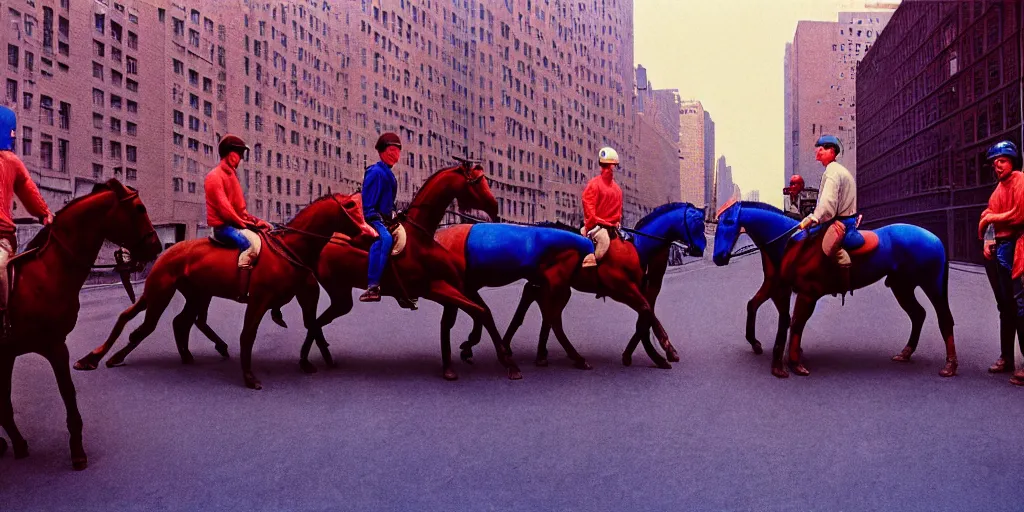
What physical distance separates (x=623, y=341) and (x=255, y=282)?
419 cm

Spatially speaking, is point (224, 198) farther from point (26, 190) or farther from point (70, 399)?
point (70, 399)

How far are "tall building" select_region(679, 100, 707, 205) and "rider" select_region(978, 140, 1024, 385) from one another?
5392 centimetres

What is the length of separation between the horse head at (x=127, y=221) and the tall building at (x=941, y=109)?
22.6 meters

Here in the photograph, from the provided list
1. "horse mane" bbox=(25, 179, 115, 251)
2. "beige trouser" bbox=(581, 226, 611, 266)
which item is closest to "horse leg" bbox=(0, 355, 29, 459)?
"horse mane" bbox=(25, 179, 115, 251)

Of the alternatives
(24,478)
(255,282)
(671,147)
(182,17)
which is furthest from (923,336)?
(671,147)

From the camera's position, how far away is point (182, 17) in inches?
680

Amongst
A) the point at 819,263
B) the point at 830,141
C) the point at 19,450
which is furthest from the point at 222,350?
the point at 830,141

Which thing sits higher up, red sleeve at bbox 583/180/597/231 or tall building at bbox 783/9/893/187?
tall building at bbox 783/9/893/187

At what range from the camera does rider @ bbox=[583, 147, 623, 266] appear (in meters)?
6.91

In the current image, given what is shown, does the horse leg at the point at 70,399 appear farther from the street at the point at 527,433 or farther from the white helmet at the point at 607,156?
the white helmet at the point at 607,156

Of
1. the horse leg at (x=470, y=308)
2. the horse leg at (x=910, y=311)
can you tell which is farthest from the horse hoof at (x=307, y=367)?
the horse leg at (x=910, y=311)

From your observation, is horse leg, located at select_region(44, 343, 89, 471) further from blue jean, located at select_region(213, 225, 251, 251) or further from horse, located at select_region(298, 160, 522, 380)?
horse, located at select_region(298, 160, 522, 380)

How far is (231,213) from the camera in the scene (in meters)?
6.28

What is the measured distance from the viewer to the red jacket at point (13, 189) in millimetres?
4109
